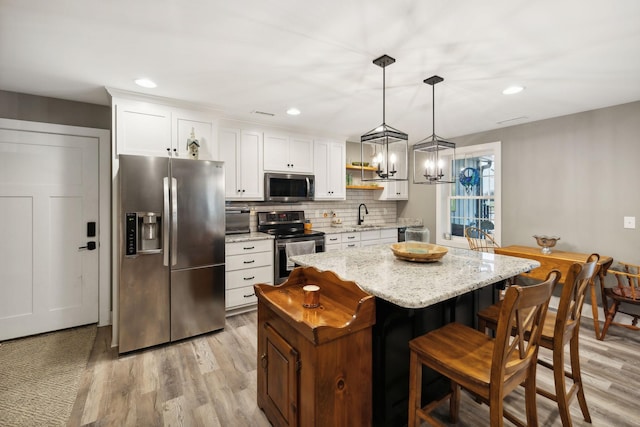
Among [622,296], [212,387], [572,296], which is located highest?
[572,296]

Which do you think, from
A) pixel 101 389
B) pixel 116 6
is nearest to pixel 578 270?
pixel 116 6

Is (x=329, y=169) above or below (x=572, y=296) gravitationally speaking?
above

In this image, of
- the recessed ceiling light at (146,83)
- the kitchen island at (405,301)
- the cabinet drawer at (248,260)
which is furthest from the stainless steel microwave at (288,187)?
the kitchen island at (405,301)

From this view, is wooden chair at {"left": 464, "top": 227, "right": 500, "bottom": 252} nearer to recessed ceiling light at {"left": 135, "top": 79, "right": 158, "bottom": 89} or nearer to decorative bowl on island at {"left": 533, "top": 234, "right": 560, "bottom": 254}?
decorative bowl on island at {"left": 533, "top": 234, "right": 560, "bottom": 254}

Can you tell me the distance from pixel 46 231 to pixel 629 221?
19.9 ft

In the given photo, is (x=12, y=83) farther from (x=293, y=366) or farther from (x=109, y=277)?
(x=293, y=366)

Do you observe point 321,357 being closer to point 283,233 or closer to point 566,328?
point 566,328

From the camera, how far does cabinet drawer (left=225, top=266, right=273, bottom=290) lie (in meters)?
3.40

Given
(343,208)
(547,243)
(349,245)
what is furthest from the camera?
(343,208)

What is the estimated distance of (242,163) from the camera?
375 cm

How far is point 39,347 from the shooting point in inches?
109

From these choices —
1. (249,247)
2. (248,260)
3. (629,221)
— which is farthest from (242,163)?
(629,221)

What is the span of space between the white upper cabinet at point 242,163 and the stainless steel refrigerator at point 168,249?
69 cm

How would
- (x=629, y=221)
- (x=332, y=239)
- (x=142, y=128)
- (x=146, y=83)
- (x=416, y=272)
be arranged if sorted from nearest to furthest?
1. (x=416, y=272)
2. (x=146, y=83)
3. (x=142, y=128)
4. (x=629, y=221)
5. (x=332, y=239)
